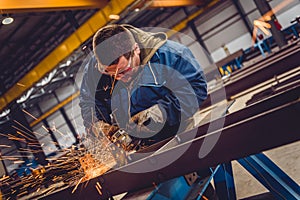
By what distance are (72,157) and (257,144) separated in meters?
1.81

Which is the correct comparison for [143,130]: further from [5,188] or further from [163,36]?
[5,188]

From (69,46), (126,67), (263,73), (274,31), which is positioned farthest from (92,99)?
(274,31)

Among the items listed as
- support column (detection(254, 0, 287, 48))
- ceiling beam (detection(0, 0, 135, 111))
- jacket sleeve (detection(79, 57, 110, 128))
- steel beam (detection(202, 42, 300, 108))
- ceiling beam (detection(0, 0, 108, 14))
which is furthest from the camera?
support column (detection(254, 0, 287, 48))

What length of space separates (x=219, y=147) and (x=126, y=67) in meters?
0.87

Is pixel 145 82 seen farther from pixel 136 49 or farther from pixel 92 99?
pixel 92 99

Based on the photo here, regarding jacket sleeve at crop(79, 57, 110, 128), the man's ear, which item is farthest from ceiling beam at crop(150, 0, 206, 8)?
the man's ear

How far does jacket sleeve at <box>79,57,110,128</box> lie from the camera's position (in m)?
2.02

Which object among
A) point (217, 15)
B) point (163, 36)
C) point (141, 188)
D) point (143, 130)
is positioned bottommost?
point (141, 188)

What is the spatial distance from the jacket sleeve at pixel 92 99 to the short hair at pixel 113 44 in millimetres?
363

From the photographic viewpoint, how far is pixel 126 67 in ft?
5.43

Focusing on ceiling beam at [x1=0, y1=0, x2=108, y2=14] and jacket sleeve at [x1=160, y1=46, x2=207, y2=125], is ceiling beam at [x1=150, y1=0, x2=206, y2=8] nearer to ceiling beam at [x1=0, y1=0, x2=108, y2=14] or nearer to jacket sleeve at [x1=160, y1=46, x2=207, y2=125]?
ceiling beam at [x1=0, y1=0, x2=108, y2=14]

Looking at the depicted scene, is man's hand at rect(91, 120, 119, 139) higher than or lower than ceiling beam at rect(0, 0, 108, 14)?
lower

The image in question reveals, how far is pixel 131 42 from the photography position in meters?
1.62

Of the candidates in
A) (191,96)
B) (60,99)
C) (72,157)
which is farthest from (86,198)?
(60,99)
